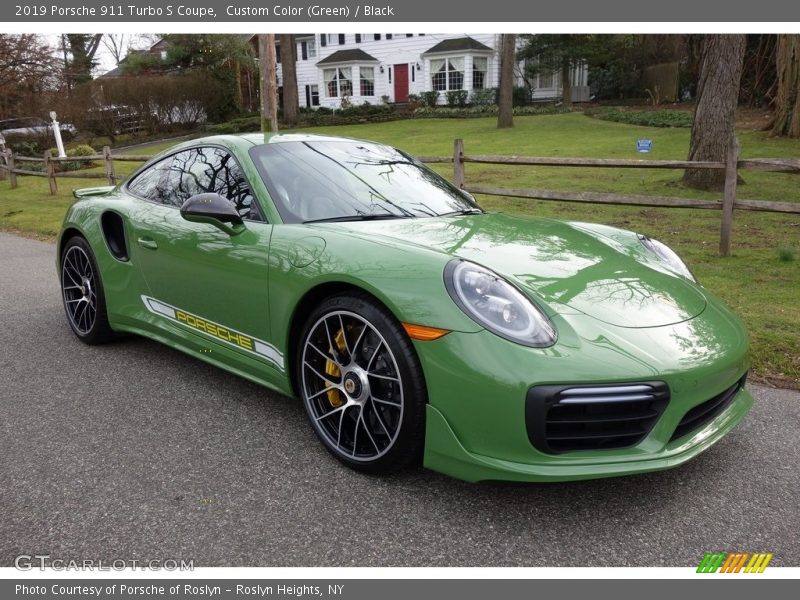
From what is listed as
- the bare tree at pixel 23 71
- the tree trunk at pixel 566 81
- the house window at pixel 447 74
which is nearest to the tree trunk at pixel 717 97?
the bare tree at pixel 23 71

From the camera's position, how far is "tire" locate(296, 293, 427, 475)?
2.57m

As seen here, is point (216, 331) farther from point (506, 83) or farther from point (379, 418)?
point (506, 83)

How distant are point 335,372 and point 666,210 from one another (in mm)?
9206

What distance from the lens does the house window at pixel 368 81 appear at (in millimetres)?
44156

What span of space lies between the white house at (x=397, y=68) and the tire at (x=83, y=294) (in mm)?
37476

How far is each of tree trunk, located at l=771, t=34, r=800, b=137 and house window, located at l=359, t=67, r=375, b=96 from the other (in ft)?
98.5

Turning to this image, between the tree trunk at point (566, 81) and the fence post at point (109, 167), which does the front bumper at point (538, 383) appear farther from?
the tree trunk at point (566, 81)

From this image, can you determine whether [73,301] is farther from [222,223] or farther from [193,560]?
[193,560]

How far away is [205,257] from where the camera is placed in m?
3.47

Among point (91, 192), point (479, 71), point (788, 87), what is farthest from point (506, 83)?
point (91, 192)

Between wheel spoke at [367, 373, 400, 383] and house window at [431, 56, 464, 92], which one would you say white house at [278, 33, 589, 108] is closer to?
house window at [431, 56, 464, 92]

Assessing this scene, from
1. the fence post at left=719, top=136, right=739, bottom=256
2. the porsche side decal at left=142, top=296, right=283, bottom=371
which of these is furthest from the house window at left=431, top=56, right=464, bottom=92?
the porsche side decal at left=142, top=296, right=283, bottom=371

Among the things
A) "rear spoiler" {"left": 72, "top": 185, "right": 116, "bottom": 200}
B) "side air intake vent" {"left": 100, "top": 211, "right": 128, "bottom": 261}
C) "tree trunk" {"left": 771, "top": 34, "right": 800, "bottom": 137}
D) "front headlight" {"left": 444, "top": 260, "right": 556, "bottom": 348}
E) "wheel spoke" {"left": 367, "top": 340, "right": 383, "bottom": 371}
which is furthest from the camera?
"tree trunk" {"left": 771, "top": 34, "right": 800, "bottom": 137}

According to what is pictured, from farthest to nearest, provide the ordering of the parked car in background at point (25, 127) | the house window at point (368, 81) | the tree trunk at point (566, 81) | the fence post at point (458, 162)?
1. the house window at point (368, 81)
2. the tree trunk at point (566, 81)
3. the parked car in background at point (25, 127)
4. the fence post at point (458, 162)
